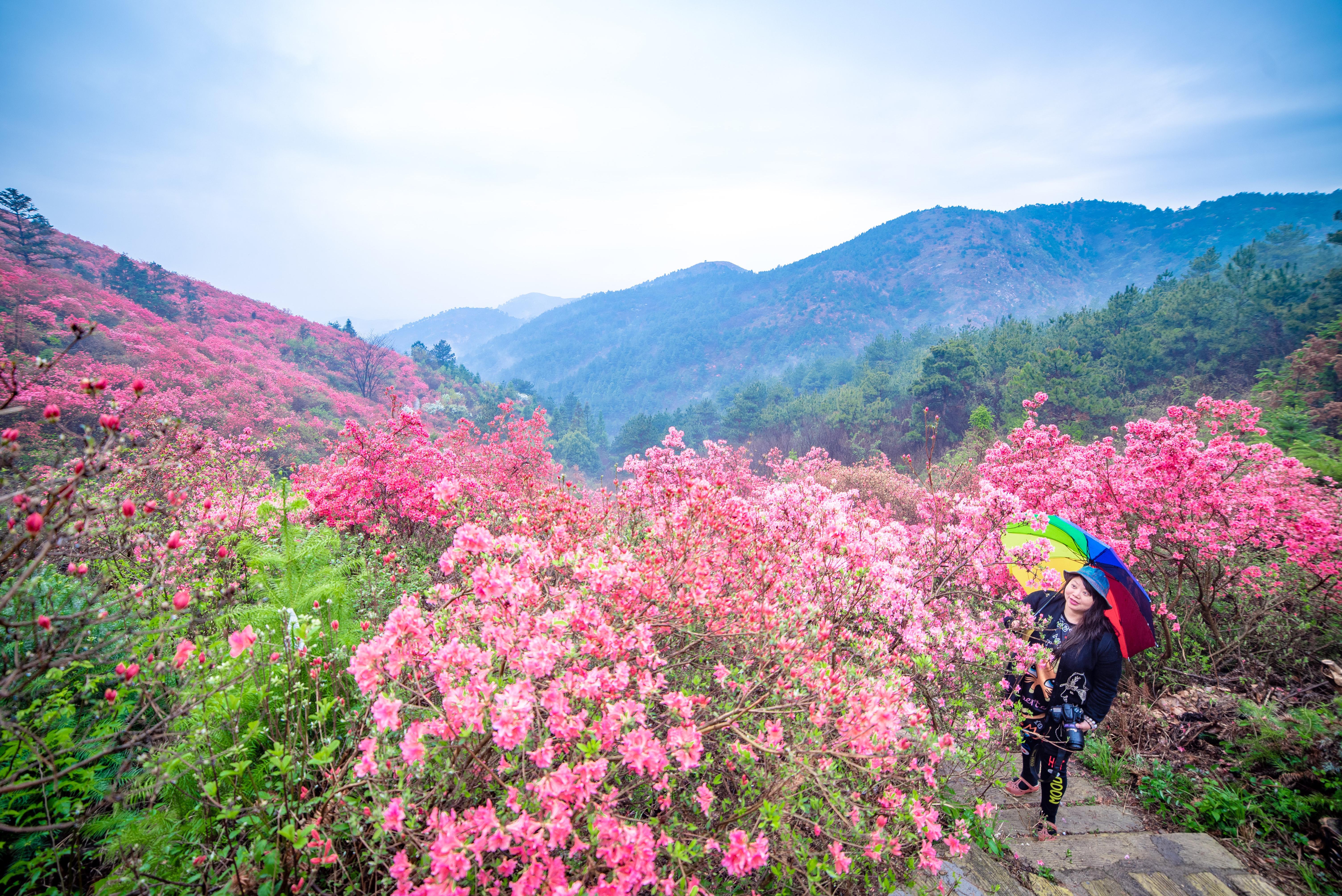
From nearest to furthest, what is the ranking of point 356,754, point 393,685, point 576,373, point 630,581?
point 393,685, point 356,754, point 630,581, point 576,373

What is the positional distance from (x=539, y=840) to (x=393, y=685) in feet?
3.22

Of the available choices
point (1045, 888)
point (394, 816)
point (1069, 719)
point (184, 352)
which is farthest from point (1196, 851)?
point (184, 352)

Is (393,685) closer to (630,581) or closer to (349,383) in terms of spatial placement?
(630,581)

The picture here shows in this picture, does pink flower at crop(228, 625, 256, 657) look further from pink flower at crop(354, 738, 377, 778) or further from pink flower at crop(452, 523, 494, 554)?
pink flower at crop(452, 523, 494, 554)

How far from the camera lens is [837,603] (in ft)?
10.6

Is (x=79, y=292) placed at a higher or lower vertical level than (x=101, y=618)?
higher

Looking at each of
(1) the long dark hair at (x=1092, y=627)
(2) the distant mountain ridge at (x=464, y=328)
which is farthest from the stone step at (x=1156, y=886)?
(2) the distant mountain ridge at (x=464, y=328)

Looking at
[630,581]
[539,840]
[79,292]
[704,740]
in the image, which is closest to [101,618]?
[539,840]

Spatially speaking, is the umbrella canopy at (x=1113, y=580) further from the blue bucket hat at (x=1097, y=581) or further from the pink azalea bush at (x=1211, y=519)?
the pink azalea bush at (x=1211, y=519)

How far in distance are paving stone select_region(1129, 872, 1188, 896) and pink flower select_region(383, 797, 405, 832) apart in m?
4.36

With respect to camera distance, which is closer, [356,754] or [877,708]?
[877,708]

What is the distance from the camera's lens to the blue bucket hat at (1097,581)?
3.55 meters

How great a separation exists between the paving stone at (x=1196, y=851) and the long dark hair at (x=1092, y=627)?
1.41 metres

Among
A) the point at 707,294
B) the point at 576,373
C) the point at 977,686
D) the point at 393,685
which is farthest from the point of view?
the point at 707,294
